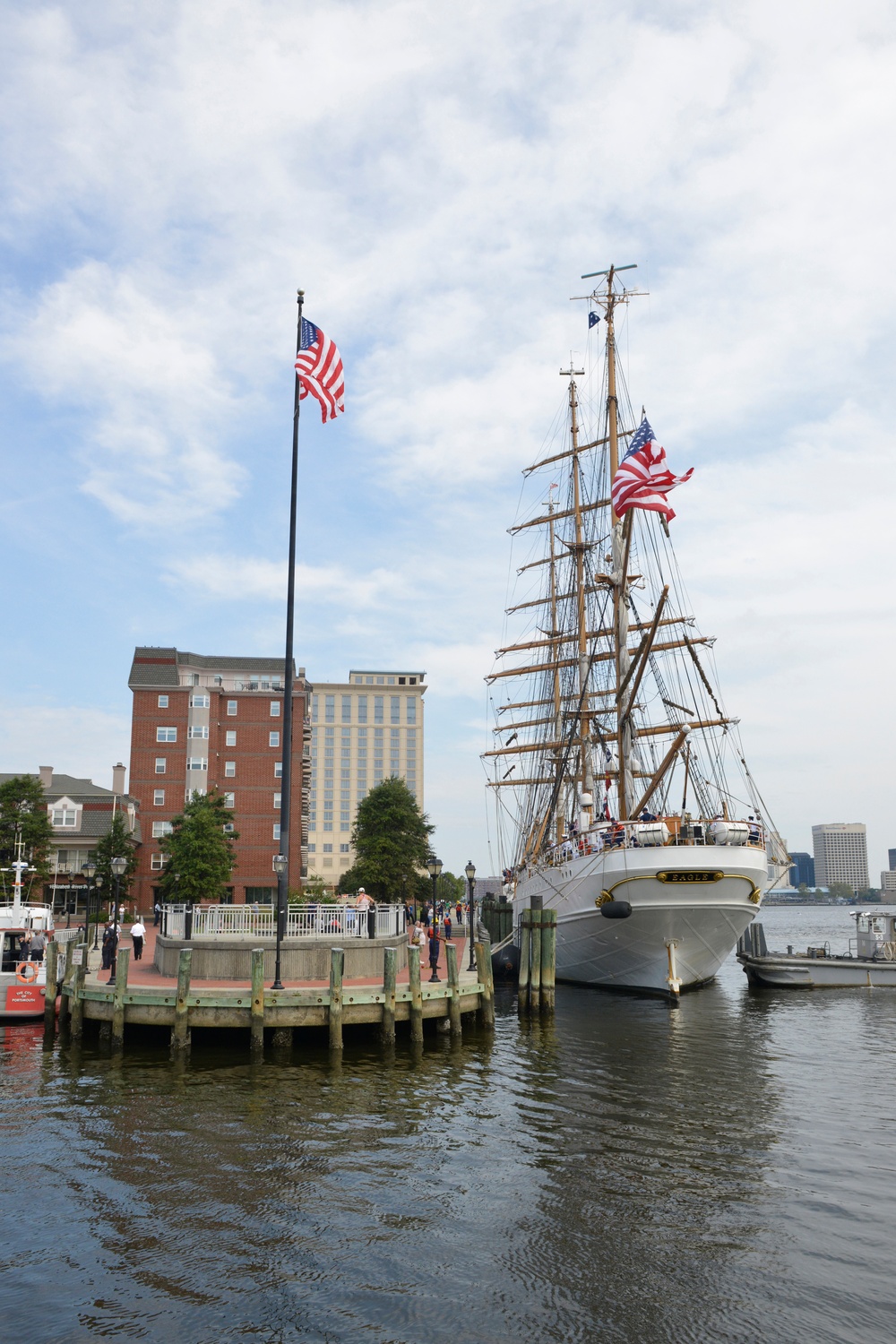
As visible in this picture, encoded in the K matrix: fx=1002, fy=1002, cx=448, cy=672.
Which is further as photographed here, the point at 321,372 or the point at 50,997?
the point at 321,372

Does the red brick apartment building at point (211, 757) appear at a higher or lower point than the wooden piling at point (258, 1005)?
higher

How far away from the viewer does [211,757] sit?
7825 cm

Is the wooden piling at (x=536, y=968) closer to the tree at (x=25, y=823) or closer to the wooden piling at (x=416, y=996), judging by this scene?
the wooden piling at (x=416, y=996)

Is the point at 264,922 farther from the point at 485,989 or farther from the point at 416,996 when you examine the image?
the point at 485,989

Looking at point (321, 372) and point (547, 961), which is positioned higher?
point (321, 372)

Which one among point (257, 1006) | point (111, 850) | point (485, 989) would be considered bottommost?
point (485, 989)

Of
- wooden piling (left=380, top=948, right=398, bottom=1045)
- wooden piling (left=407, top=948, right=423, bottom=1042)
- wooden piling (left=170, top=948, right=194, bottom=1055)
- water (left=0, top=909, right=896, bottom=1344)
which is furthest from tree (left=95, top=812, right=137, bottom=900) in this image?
wooden piling (left=380, top=948, right=398, bottom=1045)

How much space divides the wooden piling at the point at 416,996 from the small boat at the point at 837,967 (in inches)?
913

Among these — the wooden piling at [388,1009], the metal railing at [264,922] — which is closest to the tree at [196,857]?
the metal railing at [264,922]

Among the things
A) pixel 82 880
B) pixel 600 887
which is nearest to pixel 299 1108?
pixel 600 887

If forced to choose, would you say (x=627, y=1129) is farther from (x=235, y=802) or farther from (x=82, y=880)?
(x=235, y=802)

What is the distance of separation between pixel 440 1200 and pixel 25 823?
49.6 metres

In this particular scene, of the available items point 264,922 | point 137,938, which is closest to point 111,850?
point 137,938

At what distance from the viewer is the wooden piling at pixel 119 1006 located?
71.6ft
